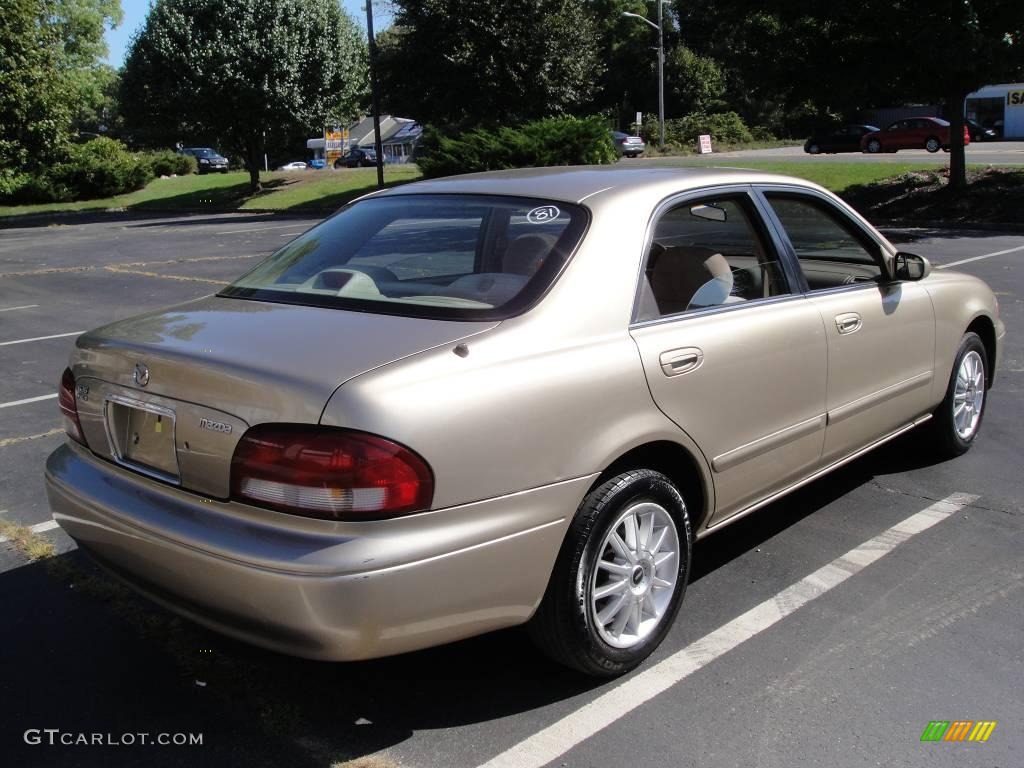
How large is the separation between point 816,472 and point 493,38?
98.3ft

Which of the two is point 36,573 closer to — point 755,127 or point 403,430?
point 403,430

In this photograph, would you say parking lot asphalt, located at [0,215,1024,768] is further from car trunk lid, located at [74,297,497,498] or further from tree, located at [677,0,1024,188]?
tree, located at [677,0,1024,188]

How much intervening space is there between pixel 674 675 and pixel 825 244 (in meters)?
2.47

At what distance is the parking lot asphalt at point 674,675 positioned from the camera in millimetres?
2891

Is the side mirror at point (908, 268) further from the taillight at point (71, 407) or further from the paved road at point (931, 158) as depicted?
the paved road at point (931, 158)

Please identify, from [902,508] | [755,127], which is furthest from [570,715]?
[755,127]

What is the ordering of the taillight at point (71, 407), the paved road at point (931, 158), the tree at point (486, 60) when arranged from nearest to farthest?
1. the taillight at point (71, 407)
2. the paved road at point (931, 158)
3. the tree at point (486, 60)

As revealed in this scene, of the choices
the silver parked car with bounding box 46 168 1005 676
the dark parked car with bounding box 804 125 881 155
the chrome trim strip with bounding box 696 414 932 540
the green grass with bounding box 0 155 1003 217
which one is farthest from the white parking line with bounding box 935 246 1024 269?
the dark parked car with bounding box 804 125 881 155

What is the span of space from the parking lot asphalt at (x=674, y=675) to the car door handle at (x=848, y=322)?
3.09 ft

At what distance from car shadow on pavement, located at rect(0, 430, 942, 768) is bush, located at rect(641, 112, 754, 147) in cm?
4918

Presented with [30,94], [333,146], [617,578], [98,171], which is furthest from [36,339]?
[333,146]

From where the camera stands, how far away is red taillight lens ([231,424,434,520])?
8.39ft

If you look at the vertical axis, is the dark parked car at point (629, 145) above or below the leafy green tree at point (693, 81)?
below

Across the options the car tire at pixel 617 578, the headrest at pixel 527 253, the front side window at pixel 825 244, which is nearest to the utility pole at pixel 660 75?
the front side window at pixel 825 244
